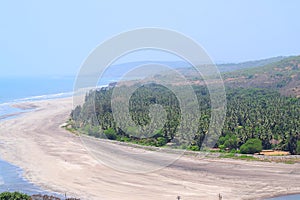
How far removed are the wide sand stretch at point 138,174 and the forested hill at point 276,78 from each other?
123 ft

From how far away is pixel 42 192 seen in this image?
25.5 m

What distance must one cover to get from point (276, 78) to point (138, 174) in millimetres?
64699

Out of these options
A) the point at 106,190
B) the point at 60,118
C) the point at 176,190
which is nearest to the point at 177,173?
the point at 176,190

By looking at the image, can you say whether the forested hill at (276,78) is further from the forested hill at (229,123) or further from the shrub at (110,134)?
the shrub at (110,134)

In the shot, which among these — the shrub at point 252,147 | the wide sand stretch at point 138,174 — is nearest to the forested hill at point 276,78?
the shrub at point 252,147

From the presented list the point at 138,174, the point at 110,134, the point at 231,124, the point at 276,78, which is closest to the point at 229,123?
the point at 231,124

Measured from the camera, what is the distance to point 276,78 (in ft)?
286

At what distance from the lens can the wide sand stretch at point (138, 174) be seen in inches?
1001

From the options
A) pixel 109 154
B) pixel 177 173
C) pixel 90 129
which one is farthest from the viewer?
pixel 90 129

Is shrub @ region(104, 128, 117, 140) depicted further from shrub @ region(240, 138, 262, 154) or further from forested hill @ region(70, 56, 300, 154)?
shrub @ region(240, 138, 262, 154)

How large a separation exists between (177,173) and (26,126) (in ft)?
99.3

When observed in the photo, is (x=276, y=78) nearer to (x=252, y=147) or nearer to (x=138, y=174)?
(x=252, y=147)

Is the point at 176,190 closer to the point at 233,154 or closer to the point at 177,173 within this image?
the point at 177,173

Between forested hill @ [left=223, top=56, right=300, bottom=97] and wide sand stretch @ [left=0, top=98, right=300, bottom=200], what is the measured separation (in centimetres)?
3750
